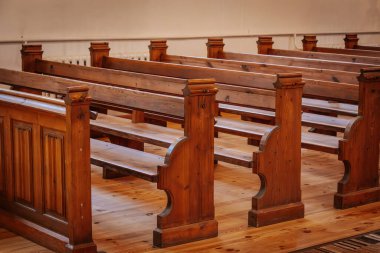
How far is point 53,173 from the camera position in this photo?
3.86m

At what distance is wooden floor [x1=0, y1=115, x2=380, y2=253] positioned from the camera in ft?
13.2

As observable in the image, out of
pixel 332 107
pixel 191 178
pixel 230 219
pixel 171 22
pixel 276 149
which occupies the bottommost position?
pixel 230 219

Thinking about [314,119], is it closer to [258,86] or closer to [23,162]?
[258,86]

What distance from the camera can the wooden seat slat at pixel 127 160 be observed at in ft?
13.3

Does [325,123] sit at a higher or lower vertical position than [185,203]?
higher

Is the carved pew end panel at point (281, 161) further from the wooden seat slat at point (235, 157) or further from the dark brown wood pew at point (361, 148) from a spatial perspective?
the dark brown wood pew at point (361, 148)

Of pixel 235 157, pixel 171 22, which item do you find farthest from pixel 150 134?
pixel 171 22

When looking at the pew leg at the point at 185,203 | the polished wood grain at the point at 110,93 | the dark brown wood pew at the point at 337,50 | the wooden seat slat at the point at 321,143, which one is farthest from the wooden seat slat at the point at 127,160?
the dark brown wood pew at the point at 337,50

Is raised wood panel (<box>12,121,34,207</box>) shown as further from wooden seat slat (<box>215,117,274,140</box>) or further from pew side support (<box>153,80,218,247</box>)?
wooden seat slat (<box>215,117,274,140</box>)

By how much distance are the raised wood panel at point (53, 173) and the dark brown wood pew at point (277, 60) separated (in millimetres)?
2700

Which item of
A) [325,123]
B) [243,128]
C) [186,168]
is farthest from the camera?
[325,123]

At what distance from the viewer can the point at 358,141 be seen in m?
4.67

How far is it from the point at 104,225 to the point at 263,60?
8.73 feet

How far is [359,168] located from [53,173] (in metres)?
1.89
